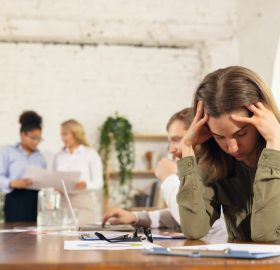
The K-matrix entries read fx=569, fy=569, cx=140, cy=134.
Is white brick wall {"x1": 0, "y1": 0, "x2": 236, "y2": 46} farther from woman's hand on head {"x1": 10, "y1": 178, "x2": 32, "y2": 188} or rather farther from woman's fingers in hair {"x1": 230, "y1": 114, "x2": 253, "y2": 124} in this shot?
woman's fingers in hair {"x1": 230, "y1": 114, "x2": 253, "y2": 124}

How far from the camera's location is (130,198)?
630 cm

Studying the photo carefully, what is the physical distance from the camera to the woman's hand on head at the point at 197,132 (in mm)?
1839

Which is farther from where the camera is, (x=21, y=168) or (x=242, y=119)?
(x=21, y=168)

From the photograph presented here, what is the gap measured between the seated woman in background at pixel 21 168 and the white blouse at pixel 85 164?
0.92 feet

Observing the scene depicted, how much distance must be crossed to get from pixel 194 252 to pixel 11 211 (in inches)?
129

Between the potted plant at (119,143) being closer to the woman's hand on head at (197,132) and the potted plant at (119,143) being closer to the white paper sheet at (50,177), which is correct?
the white paper sheet at (50,177)

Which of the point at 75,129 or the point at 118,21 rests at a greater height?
the point at 118,21

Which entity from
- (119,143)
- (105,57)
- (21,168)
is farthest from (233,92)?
(105,57)

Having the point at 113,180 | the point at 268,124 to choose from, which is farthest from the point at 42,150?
the point at 268,124

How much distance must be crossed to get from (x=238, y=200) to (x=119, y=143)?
14.3ft

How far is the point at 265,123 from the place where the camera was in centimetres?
168

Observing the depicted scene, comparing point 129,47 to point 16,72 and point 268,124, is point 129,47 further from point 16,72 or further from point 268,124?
point 268,124

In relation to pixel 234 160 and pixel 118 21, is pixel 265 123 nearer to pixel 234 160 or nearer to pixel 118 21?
pixel 234 160

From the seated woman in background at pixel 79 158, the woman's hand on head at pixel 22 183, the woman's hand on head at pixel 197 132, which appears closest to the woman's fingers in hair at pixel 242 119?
the woman's hand on head at pixel 197 132
